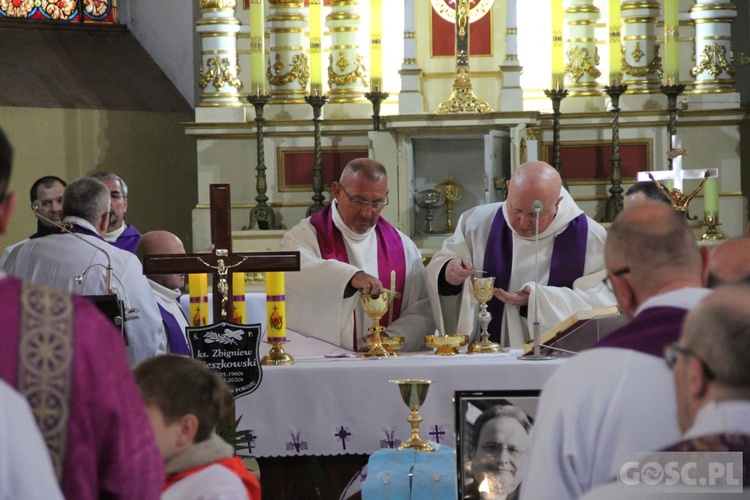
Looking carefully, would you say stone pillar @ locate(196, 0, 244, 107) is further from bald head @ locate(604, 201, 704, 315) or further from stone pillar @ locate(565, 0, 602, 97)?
bald head @ locate(604, 201, 704, 315)

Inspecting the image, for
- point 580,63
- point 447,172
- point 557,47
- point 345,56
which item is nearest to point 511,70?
point 557,47

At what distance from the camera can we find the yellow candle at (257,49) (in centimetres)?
905

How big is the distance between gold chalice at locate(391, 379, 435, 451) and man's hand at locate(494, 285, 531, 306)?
41.3 inches

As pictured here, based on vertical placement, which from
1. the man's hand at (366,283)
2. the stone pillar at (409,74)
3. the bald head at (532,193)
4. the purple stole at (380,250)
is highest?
the stone pillar at (409,74)

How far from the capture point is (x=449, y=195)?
9.27 m

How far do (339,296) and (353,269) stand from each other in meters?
0.14

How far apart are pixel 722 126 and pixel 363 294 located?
16.3 ft

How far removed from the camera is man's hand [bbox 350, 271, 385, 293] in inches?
214

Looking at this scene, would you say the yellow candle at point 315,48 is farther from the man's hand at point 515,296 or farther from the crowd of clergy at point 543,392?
the crowd of clergy at point 543,392

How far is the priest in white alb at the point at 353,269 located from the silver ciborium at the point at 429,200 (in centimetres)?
280

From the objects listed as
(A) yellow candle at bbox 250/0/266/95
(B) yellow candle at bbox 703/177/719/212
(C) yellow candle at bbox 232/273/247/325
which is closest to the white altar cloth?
(C) yellow candle at bbox 232/273/247/325

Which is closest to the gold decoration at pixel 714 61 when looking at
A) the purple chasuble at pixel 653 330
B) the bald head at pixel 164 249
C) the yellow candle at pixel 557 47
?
the yellow candle at pixel 557 47

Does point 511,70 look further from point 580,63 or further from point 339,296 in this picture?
point 339,296

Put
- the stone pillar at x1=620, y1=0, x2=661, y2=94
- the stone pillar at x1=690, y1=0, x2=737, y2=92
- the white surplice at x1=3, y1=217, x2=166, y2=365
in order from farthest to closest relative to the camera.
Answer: the stone pillar at x1=620, y1=0, x2=661, y2=94
the stone pillar at x1=690, y1=0, x2=737, y2=92
the white surplice at x1=3, y1=217, x2=166, y2=365
